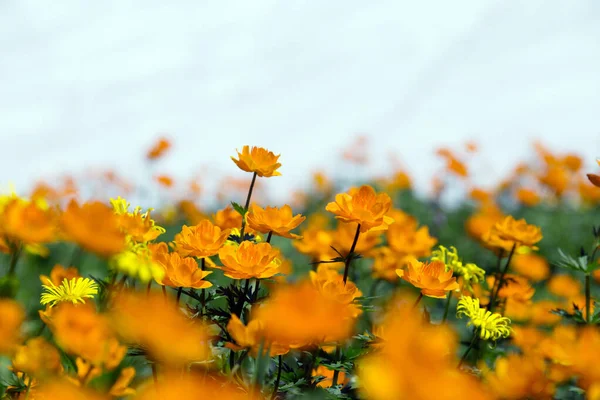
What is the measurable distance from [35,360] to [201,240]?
16.2 inches

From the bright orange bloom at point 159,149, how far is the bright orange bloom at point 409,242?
2429mm

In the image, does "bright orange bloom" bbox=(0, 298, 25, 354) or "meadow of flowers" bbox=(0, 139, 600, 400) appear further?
"bright orange bloom" bbox=(0, 298, 25, 354)

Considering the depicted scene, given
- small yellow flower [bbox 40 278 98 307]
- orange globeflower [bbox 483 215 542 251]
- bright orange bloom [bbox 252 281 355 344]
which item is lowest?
small yellow flower [bbox 40 278 98 307]

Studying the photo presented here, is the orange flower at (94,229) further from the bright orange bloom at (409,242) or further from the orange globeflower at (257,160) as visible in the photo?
the bright orange bloom at (409,242)

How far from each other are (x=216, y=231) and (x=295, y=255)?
3.51 m

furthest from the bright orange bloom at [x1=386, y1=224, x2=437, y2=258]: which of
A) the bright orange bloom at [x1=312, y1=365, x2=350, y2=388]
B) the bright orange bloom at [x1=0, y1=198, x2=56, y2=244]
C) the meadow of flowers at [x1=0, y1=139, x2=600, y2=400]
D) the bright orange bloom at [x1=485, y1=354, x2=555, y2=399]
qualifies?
the bright orange bloom at [x1=0, y1=198, x2=56, y2=244]

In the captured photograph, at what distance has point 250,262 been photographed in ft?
4.04

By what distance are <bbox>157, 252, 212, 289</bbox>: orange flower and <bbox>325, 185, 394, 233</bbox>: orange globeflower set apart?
34 cm

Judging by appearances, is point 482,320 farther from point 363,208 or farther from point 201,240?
point 201,240

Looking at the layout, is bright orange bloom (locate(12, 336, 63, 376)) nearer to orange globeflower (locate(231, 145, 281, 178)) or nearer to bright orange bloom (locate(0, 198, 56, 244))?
bright orange bloom (locate(0, 198, 56, 244))

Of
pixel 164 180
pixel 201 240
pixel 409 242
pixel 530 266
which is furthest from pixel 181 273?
pixel 164 180

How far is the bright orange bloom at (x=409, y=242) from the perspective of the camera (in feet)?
6.94

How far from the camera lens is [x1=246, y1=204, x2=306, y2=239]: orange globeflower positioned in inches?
54.5

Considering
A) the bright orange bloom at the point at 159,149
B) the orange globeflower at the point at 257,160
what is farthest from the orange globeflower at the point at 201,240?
the bright orange bloom at the point at 159,149
